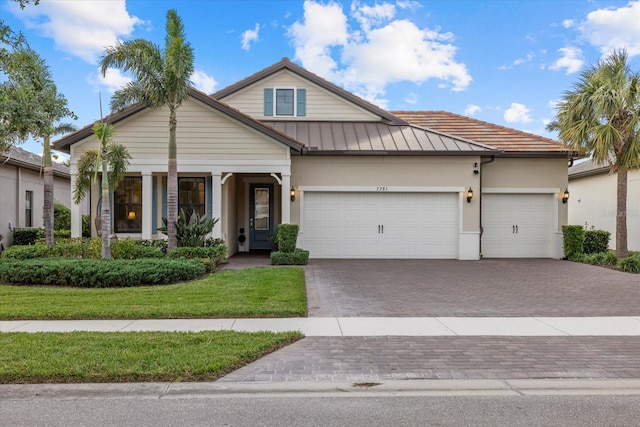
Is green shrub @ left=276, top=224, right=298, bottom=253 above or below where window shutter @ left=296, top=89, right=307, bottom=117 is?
below

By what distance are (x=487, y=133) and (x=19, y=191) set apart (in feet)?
67.7

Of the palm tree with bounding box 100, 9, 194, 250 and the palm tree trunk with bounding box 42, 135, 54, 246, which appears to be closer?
the palm tree with bounding box 100, 9, 194, 250

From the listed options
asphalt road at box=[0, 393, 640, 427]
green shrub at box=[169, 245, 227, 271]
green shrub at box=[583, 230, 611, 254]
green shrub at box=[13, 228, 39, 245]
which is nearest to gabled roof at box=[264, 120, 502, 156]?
green shrub at box=[583, 230, 611, 254]

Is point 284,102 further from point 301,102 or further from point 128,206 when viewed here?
point 128,206

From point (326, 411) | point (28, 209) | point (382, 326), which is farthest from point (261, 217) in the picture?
point (326, 411)

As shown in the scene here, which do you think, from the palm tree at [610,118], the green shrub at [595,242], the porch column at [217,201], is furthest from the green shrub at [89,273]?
the green shrub at [595,242]

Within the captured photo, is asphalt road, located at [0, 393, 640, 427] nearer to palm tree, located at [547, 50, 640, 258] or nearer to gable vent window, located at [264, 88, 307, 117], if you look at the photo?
palm tree, located at [547, 50, 640, 258]

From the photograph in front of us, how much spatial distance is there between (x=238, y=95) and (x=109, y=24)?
508cm

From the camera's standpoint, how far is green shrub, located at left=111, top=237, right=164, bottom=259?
11938 mm

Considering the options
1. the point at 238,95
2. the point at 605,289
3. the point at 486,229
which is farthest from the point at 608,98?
the point at 238,95

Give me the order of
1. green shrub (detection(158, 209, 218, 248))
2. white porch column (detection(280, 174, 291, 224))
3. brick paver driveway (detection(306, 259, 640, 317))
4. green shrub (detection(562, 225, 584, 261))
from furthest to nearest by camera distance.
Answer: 1. green shrub (detection(562, 225, 584, 261))
2. white porch column (detection(280, 174, 291, 224))
3. green shrub (detection(158, 209, 218, 248))
4. brick paver driveway (detection(306, 259, 640, 317))

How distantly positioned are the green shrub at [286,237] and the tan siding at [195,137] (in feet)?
8.05

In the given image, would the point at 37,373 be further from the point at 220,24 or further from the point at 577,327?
the point at 220,24

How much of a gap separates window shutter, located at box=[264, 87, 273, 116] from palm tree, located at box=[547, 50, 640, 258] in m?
11.0
